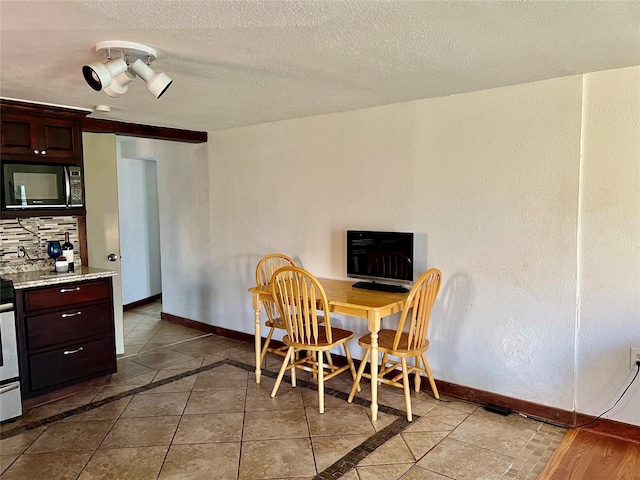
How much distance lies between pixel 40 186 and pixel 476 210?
10.2 feet

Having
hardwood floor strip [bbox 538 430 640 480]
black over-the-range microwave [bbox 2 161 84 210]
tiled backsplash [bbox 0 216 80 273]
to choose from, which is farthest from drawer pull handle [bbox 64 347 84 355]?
hardwood floor strip [bbox 538 430 640 480]

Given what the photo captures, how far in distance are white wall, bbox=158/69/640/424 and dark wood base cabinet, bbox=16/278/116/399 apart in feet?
5.22

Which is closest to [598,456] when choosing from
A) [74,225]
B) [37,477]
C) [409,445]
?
[409,445]

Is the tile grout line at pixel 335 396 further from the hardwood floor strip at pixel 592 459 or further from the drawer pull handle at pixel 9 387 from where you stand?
the hardwood floor strip at pixel 592 459

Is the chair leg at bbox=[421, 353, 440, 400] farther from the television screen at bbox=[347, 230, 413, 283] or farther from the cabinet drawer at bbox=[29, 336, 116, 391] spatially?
the cabinet drawer at bbox=[29, 336, 116, 391]

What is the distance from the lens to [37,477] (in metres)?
2.43

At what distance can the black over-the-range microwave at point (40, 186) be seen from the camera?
3.35 metres

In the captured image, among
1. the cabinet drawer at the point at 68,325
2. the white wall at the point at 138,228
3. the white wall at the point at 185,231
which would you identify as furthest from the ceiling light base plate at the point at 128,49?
the white wall at the point at 138,228

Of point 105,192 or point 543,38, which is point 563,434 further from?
point 105,192

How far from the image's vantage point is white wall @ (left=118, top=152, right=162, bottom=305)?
20.4 ft

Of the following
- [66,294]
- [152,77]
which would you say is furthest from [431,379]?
[66,294]

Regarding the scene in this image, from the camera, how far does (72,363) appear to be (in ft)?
11.3

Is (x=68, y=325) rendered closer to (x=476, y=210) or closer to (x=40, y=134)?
(x=40, y=134)

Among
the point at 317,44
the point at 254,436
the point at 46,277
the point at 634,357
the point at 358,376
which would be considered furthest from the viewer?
the point at 46,277
